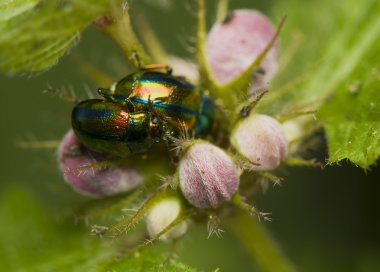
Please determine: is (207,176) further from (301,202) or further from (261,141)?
(301,202)

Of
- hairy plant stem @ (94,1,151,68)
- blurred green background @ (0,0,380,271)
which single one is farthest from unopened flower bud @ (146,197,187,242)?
blurred green background @ (0,0,380,271)

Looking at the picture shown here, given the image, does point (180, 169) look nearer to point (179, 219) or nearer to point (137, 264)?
point (179, 219)

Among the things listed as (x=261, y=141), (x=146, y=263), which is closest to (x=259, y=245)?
(x=146, y=263)

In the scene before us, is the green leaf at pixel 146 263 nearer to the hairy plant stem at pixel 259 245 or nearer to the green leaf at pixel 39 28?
the hairy plant stem at pixel 259 245

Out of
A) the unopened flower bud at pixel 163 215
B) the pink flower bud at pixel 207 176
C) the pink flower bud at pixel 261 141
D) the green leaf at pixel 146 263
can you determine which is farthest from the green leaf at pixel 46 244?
the pink flower bud at pixel 261 141

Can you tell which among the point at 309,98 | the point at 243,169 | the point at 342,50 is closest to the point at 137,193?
the point at 243,169

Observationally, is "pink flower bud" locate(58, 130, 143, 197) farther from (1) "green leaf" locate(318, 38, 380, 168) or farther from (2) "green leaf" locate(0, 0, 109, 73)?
(1) "green leaf" locate(318, 38, 380, 168)
